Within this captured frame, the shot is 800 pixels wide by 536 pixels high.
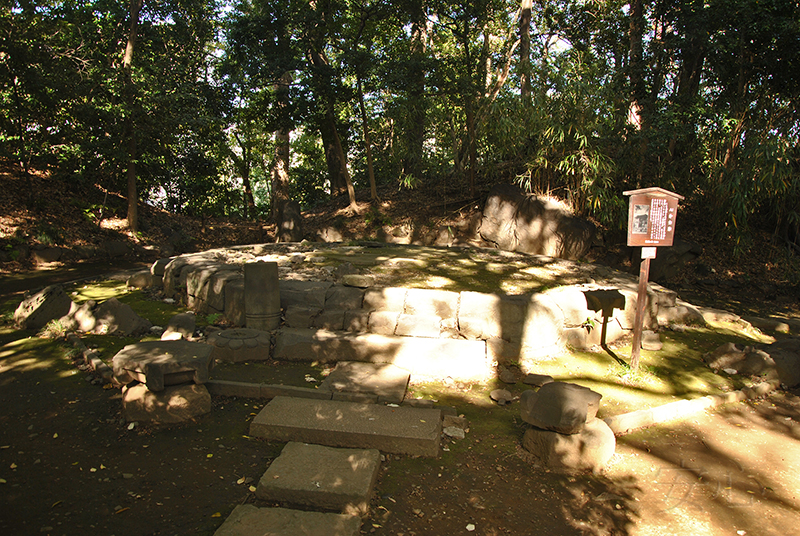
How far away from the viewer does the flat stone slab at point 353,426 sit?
140 inches

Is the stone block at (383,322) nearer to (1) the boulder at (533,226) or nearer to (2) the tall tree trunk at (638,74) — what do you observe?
(1) the boulder at (533,226)

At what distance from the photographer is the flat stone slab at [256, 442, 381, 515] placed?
2.85 metres

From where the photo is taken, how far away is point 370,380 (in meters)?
4.66

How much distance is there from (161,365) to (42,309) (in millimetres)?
3140

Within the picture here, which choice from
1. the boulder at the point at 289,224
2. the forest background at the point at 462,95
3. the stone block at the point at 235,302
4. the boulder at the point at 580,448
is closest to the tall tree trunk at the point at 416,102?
the forest background at the point at 462,95

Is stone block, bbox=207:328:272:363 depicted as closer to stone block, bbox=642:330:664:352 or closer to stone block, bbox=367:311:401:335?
stone block, bbox=367:311:401:335

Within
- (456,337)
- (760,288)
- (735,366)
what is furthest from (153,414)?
(760,288)

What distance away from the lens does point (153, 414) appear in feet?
12.2

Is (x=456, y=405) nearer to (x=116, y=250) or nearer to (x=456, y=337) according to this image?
(x=456, y=337)

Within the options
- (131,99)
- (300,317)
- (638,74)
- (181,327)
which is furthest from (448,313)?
(131,99)

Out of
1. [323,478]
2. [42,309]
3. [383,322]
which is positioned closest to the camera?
[323,478]

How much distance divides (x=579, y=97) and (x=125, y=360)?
952 cm

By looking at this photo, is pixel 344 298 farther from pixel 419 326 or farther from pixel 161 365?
pixel 161 365

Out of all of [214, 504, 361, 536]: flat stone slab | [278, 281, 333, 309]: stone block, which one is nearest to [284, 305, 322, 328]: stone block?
[278, 281, 333, 309]: stone block
